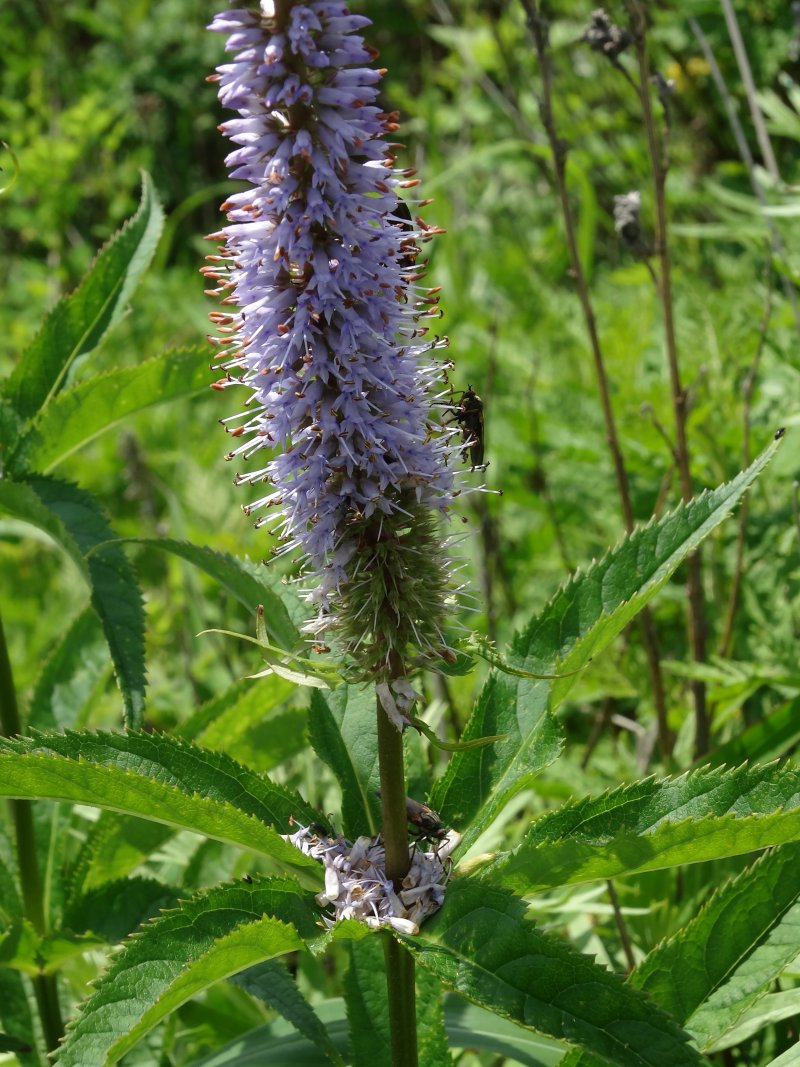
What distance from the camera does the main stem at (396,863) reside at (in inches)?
63.3

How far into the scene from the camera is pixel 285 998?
67.9 inches

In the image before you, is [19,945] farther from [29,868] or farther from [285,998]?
[285,998]

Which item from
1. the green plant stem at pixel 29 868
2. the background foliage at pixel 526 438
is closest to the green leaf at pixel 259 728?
the background foliage at pixel 526 438

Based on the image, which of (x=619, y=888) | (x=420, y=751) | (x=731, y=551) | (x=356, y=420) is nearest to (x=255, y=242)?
(x=356, y=420)

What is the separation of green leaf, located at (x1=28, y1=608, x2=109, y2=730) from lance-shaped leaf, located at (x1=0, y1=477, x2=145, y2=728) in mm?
514

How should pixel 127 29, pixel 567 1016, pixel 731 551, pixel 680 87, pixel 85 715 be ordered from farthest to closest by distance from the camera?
pixel 127 29, pixel 680 87, pixel 731 551, pixel 85 715, pixel 567 1016

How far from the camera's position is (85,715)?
2.57 m

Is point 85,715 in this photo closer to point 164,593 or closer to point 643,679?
point 643,679

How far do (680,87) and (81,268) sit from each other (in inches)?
160

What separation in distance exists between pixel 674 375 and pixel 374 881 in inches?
63.4

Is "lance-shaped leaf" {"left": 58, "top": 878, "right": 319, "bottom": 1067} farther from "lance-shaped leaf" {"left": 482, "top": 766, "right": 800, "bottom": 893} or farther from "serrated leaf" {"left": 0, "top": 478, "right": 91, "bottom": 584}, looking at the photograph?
"serrated leaf" {"left": 0, "top": 478, "right": 91, "bottom": 584}

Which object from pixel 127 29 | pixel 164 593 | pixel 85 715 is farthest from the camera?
pixel 127 29

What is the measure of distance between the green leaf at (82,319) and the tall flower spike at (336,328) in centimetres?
69

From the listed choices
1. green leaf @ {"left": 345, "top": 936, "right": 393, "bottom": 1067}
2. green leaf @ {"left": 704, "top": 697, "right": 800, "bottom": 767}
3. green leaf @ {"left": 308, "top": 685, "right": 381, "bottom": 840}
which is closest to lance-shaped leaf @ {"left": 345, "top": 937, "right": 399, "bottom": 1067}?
green leaf @ {"left": 345, "top": 936, "right": 393, "bottom": 1067}
